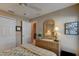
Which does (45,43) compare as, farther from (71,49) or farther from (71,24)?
(71,24)

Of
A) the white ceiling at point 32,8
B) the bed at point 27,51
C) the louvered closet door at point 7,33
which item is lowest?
the bed at point 27,51

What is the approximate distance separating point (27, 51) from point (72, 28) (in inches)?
35.5

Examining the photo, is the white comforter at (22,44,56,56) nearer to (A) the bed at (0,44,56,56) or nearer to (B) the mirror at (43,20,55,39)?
(A) the bed at (0,44,56,56)

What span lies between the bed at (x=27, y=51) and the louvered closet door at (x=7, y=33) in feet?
0.32

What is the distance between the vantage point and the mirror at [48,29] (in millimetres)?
1643

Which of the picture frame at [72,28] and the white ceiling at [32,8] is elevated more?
the white ceiling at [32,8]

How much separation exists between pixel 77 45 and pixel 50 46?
466mm

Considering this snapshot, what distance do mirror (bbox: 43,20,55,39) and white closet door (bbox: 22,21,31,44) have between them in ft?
1.00

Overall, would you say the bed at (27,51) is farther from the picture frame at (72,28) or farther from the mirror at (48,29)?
the picture frame at (72,28)

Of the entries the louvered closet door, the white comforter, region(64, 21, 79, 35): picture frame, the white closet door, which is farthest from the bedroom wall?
the louvered closet door

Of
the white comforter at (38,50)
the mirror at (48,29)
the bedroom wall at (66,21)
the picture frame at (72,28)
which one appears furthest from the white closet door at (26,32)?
the picture frame at (72,28)

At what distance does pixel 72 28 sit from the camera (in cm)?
159

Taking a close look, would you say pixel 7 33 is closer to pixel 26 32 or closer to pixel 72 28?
pixel 26 32

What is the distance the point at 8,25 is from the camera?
1.65 m
